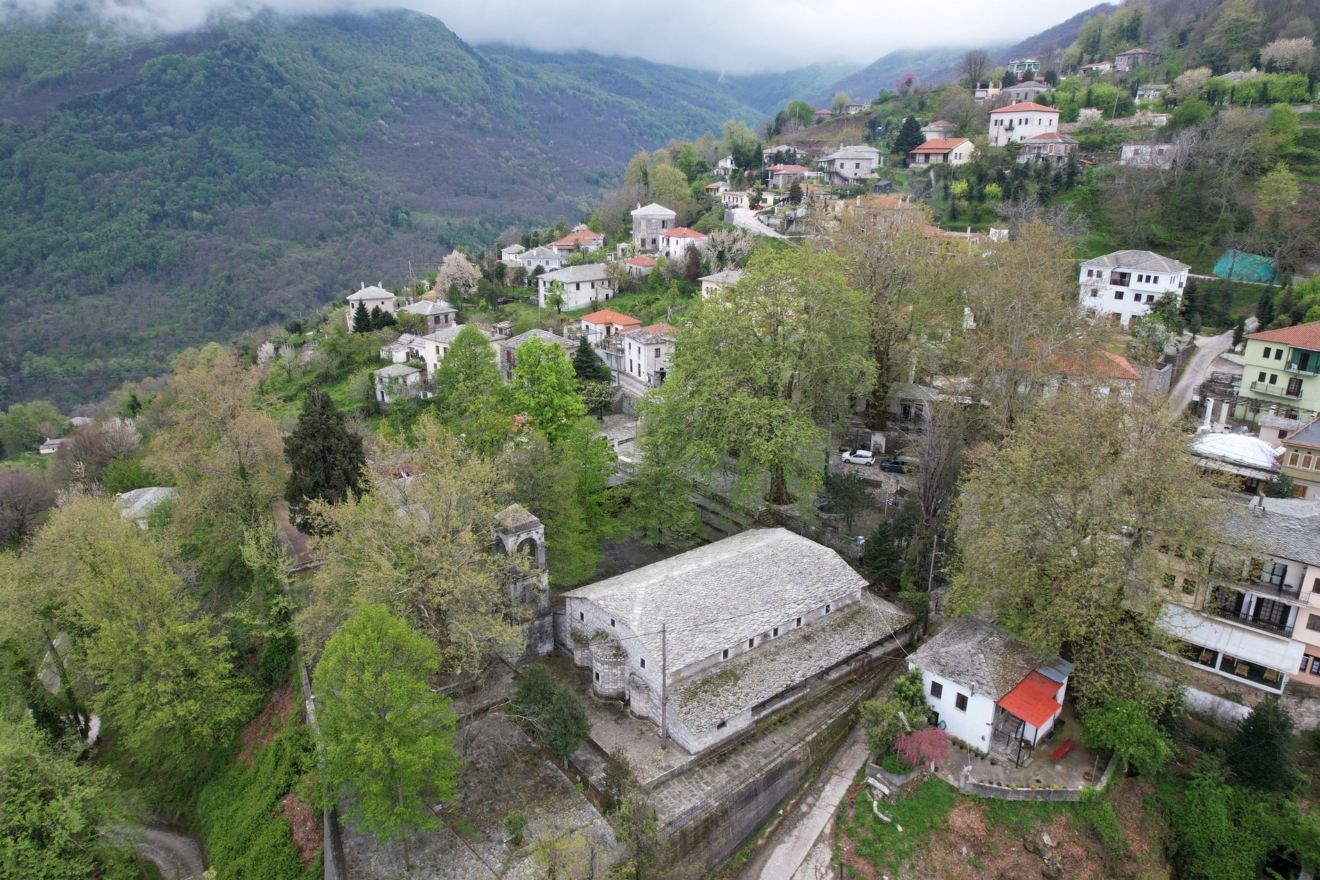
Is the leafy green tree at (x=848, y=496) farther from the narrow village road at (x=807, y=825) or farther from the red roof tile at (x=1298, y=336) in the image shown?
the red roof tile at (x=1298, y=336)

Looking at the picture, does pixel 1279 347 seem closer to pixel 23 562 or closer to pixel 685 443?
pixel 685 443

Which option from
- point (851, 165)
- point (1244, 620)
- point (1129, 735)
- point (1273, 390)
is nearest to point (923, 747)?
point (1129, 735)

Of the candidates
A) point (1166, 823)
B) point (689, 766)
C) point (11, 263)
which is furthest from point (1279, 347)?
point (11, 263)

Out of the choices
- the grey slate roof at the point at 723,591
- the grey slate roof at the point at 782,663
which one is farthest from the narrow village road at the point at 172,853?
the grey slate roof at the point at 782,663

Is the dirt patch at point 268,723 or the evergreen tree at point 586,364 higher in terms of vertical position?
the evergreen tree at point 586,364

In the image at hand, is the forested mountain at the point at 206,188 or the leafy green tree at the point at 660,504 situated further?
the forested mountain at the point at 206,188

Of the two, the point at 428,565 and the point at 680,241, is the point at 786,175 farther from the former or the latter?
the point at 428,565
